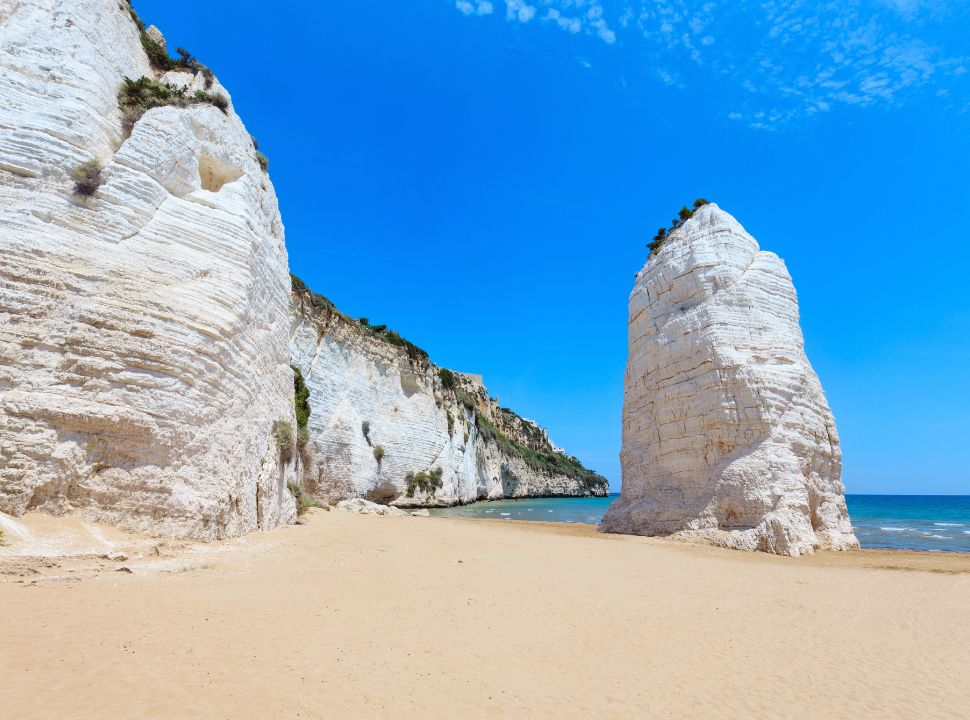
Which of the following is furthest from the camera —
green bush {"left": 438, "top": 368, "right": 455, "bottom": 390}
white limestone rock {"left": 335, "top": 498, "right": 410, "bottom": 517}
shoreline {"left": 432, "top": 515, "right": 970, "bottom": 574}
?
green bush {"left": 438, "top": 368, "right": 455, "bottom": 390}

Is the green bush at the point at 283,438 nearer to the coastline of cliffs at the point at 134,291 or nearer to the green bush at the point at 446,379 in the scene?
the coastline of cliffs at the point at 134,291

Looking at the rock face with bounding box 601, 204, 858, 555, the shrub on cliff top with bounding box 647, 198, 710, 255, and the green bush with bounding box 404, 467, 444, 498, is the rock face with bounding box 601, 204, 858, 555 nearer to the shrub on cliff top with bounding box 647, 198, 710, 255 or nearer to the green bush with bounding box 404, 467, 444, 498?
the shrub on cliff top with bounding box 647, 198, 710, 255

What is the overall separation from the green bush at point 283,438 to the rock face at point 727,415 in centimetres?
1122

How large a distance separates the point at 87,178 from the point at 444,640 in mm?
10234

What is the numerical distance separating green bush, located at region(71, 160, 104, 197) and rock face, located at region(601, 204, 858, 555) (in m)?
15.8

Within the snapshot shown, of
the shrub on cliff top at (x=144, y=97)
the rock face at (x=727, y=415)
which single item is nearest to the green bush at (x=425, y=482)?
the rock face at (x=727, y=415)

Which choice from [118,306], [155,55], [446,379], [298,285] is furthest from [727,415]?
[446,379]

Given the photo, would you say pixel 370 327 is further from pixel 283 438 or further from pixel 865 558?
pixel 865 558

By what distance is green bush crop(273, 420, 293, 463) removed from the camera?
12961 mm

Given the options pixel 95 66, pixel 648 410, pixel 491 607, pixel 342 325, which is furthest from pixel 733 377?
pixel 342 325

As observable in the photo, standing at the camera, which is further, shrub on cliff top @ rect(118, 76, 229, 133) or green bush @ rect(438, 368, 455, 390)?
green bush @ rect(438, 368, 455, 390)

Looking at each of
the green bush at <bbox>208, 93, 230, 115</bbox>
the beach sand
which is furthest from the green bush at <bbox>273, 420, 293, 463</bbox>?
the green bush at <bbox>208, 93, 230, 115</bbox>

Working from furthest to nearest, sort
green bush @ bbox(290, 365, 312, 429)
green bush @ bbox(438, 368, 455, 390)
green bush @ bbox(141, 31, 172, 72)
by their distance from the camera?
green bush @ bbox(438, 368, 455, 390)
green bush @ bbox(290, 365, 312, 429)
green bush @ bbox(141, 31, 172, 72)

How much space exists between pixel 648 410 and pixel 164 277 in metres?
14.8
